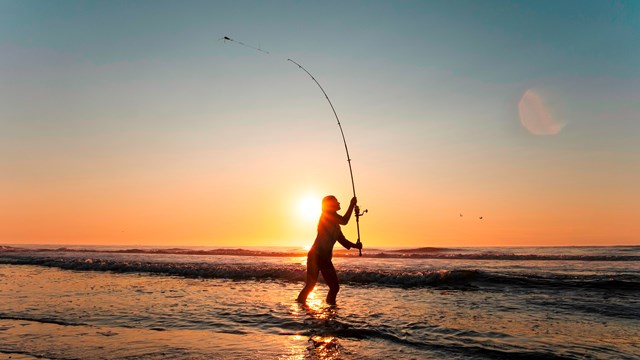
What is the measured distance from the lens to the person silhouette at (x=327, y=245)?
9.50 meters

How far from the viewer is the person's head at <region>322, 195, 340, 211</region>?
9.77m

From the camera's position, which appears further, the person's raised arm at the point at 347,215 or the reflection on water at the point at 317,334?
the person's raised arm at the point at 347,215

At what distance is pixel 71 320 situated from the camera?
7.96 m

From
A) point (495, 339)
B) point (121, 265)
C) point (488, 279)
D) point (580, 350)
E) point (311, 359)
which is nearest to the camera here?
point (311, 359)

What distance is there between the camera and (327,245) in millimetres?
9547

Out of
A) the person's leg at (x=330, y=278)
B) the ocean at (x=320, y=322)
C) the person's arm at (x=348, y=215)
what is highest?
the person's arm at (x=348, y=215)

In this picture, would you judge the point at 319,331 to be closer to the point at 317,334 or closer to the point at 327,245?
the point at 317,334

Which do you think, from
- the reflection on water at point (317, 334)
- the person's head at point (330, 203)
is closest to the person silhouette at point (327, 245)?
the person's head at point (330, 203)

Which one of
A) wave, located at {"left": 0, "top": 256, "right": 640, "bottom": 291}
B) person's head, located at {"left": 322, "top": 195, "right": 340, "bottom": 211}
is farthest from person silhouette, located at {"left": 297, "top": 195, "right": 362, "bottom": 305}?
wave, located at {"left": 0, "top": 256, "right": 640, "bottom": 291}

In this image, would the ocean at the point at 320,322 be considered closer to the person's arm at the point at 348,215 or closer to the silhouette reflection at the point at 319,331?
the silhouette reflection at the point at 319,331

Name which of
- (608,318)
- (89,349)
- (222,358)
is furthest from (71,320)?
(608,318)

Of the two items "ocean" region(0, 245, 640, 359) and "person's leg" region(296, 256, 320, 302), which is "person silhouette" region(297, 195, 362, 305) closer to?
"person's leg" region(296, 256, 320, 302)

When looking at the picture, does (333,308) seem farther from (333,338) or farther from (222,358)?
(222,358)

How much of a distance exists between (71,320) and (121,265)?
16.0 meters
